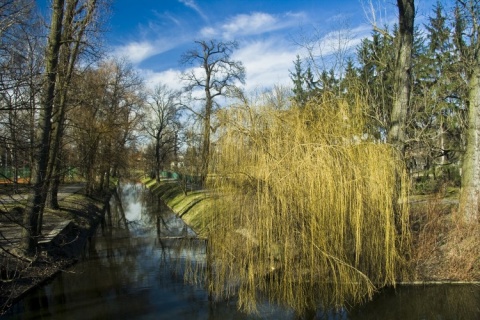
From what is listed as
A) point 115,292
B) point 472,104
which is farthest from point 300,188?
point 472,104

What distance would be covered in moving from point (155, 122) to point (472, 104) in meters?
44.5

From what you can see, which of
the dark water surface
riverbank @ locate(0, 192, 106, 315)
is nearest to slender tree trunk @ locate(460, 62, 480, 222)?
the dark water surface

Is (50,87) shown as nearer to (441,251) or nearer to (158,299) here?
(158,299)

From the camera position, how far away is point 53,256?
11.8 metres

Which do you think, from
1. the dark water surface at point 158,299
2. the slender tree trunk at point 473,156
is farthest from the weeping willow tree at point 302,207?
the slender tree trunk at point 473,156

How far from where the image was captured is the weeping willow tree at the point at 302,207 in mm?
7121

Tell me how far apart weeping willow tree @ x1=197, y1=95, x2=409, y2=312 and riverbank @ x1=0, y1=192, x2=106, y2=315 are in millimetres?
3039

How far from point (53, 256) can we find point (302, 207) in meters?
8.58

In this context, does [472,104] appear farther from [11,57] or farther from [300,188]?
[11,57]

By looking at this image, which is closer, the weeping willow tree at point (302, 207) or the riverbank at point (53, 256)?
the weeping willow tree at point (302, 207)

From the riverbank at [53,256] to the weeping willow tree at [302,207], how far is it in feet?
9.97

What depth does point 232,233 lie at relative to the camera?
7434 millimetres

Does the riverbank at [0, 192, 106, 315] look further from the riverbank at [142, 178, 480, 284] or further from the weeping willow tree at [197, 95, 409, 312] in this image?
the riverbank at [142, 178, 480, 284]

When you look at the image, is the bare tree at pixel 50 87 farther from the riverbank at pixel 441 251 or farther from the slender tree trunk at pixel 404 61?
the slender tree trunk at pixel 404 61
